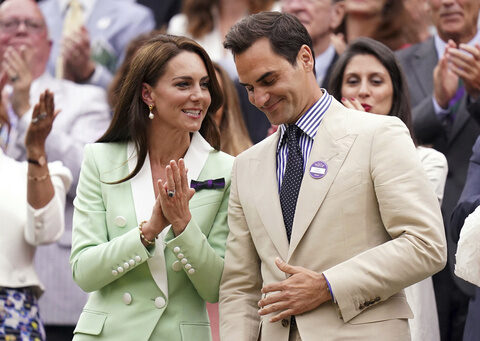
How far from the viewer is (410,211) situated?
10.9ft

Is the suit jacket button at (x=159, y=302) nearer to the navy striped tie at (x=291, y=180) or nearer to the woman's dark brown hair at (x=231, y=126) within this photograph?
the navy striped tie at (x=291, y=180)

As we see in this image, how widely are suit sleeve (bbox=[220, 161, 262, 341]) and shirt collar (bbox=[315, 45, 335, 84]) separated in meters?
2.72

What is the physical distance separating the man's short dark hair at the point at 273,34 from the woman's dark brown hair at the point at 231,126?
1768mm

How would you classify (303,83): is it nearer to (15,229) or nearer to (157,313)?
(157,313)

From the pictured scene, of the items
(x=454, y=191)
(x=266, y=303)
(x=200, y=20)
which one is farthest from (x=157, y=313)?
(x=200, y=20)

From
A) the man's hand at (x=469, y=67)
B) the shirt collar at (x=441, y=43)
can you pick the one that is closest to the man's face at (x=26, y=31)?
the shirt collar at (x=441, y=43)

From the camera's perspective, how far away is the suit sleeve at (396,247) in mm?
3287

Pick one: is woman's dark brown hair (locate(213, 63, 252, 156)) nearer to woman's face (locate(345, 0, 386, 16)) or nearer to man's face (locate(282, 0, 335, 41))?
man's face (locate(282, 0, 335, 41))

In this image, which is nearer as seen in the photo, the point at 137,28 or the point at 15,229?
the point at 15,229

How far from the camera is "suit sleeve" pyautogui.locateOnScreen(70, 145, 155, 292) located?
12.6ft

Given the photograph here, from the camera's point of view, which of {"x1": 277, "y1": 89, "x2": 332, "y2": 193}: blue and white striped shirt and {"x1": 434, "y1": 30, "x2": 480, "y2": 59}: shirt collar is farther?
{"x1": 434, "y1": 30, "x2": 480, "y2": 59}: shirt collar

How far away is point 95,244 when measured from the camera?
401cm

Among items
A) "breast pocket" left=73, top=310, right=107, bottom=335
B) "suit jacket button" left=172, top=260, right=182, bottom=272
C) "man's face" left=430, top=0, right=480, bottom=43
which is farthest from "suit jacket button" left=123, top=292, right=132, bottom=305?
"man's face" left=430, top=0, right=480, bottom=43

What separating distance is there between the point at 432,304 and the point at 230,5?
3599 mm
